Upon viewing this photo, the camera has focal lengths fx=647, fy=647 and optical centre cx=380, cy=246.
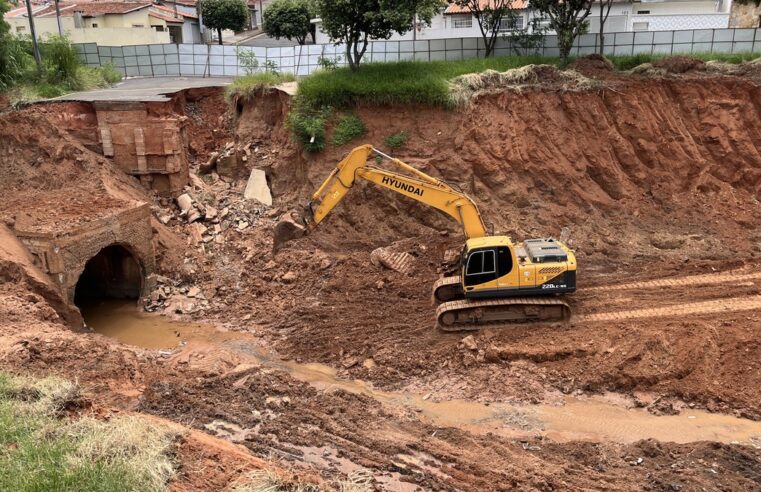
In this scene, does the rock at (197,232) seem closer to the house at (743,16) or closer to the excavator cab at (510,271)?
the excavator cab at (510,271)

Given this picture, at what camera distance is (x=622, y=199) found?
65.6 ft

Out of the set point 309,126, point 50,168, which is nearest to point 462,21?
point 309,126

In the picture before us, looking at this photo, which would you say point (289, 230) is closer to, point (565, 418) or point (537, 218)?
point (537, 218)

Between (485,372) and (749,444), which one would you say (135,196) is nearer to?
(485,372)

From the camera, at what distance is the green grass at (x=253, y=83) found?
22422 mm

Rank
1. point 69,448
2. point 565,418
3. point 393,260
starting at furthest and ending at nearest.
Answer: point 393,260 → point 565,418 → point 69,448

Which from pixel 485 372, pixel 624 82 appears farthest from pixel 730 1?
pixel 485 372

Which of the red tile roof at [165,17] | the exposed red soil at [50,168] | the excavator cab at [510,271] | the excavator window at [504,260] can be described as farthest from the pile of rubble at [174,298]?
the red tile roof at [165,17]

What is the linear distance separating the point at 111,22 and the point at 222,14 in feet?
23.5

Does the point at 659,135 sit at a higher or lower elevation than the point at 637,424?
higher

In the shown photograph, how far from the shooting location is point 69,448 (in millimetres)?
8258

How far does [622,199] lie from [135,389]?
14906 millimetres

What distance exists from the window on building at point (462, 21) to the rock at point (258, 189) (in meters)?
16.9

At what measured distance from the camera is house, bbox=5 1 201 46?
37.6 m
